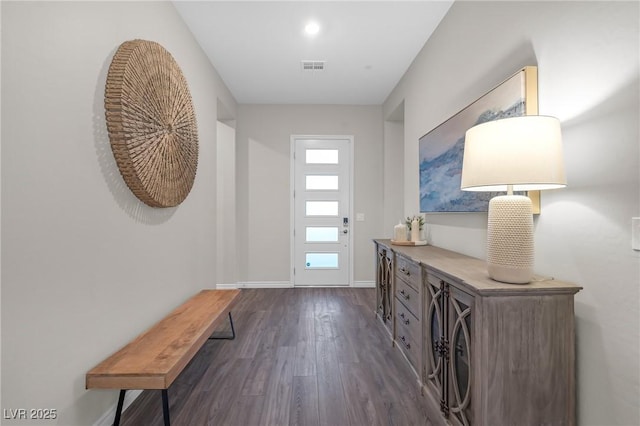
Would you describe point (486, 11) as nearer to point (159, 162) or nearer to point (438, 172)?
point (438, 172)

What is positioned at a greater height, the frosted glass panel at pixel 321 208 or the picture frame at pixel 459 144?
the picture frame at pixel 459 144

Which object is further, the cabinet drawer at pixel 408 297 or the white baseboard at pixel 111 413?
the cabinet drawer at pixel 408 297

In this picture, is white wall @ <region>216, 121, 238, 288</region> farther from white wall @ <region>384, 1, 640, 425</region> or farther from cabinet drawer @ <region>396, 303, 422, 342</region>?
white wall @ <region>384, 1, 640, 425</region>

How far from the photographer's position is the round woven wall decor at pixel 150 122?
4.94 feet

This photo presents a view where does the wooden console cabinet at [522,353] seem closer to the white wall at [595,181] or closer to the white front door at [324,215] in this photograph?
the white wall at [595,181]

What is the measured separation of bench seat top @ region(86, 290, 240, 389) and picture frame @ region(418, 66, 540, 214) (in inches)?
76.2

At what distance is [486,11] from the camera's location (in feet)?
5.90

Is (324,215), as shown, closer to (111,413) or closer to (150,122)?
(150,122)

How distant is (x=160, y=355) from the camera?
1.46 m

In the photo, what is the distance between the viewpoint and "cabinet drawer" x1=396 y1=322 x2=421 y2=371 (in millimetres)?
1944

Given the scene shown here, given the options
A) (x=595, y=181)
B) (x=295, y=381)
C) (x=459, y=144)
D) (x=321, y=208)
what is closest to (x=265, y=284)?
(x=321, y=208)

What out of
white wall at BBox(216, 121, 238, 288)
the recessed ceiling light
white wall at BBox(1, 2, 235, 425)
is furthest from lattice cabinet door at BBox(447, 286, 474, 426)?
white wall at BBox(216, 121, 238, 288)

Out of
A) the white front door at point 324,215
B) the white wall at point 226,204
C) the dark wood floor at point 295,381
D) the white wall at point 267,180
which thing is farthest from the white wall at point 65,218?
the white front door at point 324,215

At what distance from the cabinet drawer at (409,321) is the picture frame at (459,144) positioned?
Result: 2.81ft
